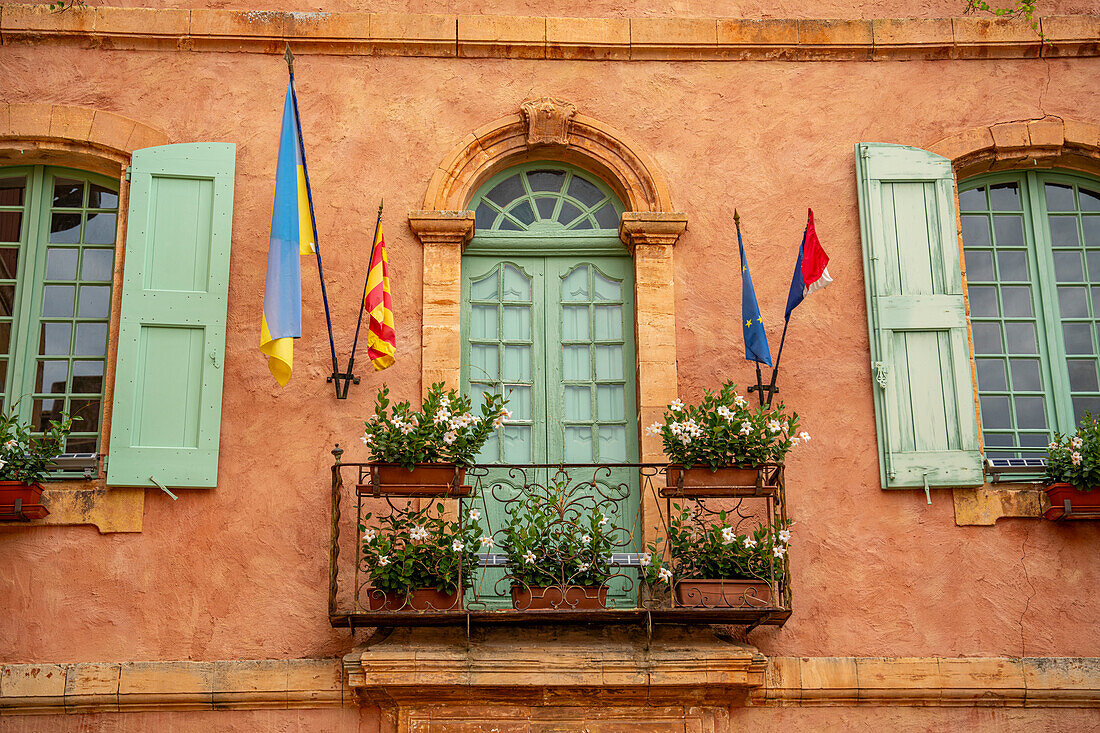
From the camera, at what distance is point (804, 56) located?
26.3ft

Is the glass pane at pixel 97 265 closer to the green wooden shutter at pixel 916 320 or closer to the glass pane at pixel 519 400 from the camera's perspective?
the glass pane at pixel 519 400

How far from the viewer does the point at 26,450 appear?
22.7ft

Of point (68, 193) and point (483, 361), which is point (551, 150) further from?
point (68, 193)

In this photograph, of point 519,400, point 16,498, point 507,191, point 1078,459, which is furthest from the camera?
point 507,191

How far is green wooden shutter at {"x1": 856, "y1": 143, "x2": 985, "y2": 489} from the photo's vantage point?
23.8 feet

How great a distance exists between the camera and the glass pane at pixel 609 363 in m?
7.63

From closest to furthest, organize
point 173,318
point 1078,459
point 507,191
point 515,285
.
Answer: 1. point 1078,459
2. point 173,318
3. point 515,285
4. point 507,191

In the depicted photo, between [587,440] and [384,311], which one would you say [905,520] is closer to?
[587,440]

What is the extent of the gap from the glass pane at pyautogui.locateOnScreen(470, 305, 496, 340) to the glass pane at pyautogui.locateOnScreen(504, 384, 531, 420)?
32 centimetres

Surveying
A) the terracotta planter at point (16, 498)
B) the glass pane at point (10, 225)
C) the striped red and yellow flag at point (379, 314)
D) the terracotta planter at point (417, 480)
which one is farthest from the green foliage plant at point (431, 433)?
the glass pane at point (10, 225)

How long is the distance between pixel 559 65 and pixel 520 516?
107 inches

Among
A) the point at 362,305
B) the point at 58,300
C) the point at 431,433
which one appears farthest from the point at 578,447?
the point at 58,300

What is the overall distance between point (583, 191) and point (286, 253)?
199 centimetres

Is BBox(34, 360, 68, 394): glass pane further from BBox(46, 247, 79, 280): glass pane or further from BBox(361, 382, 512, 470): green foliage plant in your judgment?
BBox(361, 382, 512, 470): green foliage plant
